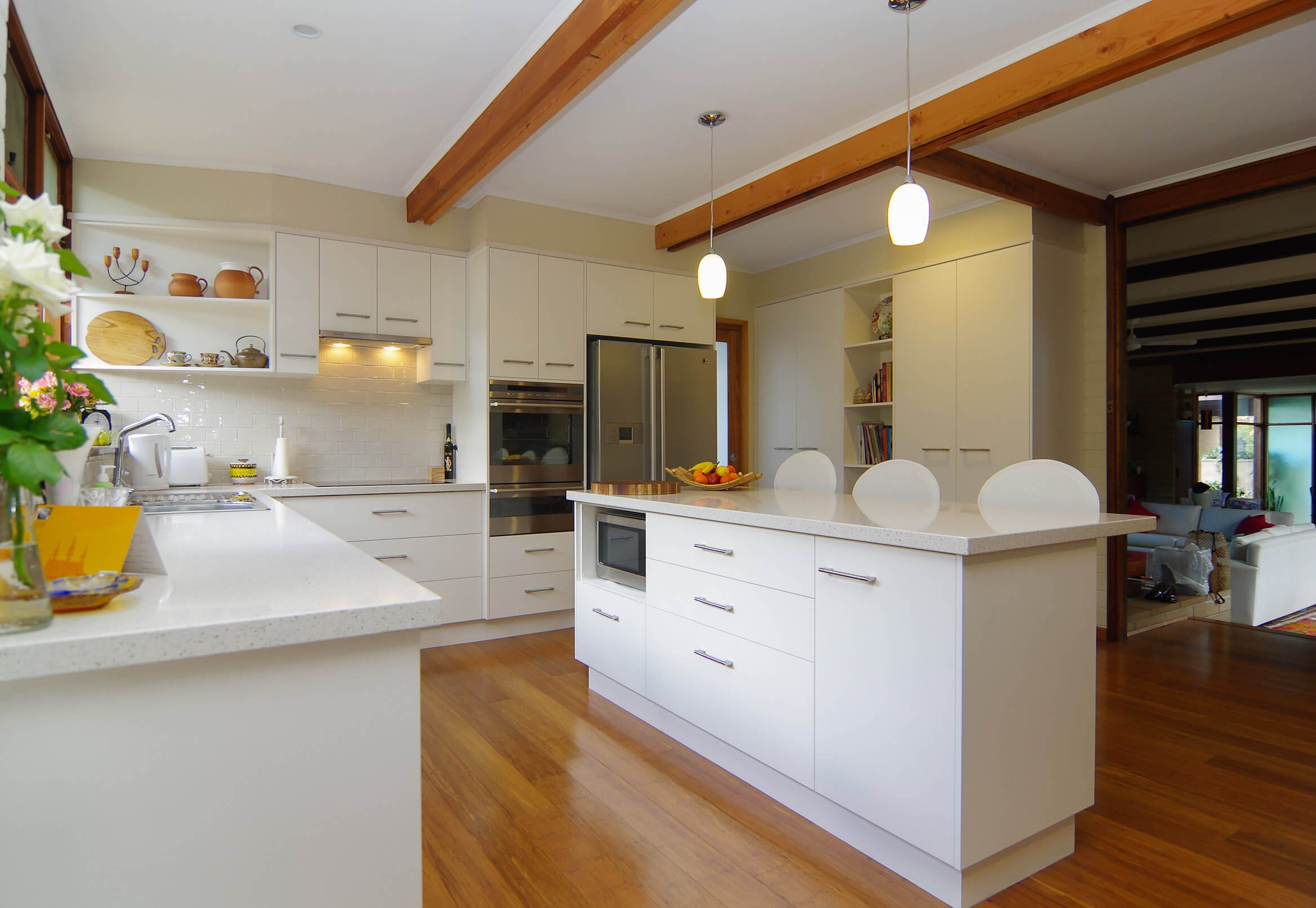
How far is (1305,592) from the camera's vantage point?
4.88 metres

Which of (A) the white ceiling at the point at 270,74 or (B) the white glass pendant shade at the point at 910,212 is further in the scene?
(A) the white ceiling at the point at 270,74

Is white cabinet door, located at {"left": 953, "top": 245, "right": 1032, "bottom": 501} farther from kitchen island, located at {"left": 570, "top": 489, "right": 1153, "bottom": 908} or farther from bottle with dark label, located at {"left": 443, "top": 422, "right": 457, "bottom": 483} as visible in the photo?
bottle with dark label, located at {"left": 443, "top": 422, "right": 457, "bottom": 483}

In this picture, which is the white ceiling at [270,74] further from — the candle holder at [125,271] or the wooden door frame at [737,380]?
the wooden door frame at [737,380]

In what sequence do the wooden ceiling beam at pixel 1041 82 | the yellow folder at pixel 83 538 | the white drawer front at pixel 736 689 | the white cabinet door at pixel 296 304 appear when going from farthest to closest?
1. the white cabinet door at pixel 296 304
2. the wooden ceiling beam at pixel 1041 82
3. the white drawer front at pixel 736 689
4. the yellow folder at pixel 83 538

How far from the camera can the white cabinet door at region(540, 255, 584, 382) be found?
14.3ft

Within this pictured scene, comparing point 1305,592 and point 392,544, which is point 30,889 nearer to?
point 392,544

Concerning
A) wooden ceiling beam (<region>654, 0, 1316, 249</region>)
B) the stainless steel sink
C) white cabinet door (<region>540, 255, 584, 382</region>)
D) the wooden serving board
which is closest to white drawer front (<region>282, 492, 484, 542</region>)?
the stainless steel sink

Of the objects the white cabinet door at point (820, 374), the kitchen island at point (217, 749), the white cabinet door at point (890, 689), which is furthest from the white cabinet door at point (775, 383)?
the kitchen island at point (217, 749)

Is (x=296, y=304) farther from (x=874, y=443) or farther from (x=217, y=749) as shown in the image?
(x=874, y=443)

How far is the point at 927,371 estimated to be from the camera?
4539mm

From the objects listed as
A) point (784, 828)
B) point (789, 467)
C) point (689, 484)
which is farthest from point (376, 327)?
point (784, 828)

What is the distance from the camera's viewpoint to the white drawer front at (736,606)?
2.10 metres

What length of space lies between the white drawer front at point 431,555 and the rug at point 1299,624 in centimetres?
482

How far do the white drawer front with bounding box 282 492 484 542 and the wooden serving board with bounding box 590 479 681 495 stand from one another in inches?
50.7
